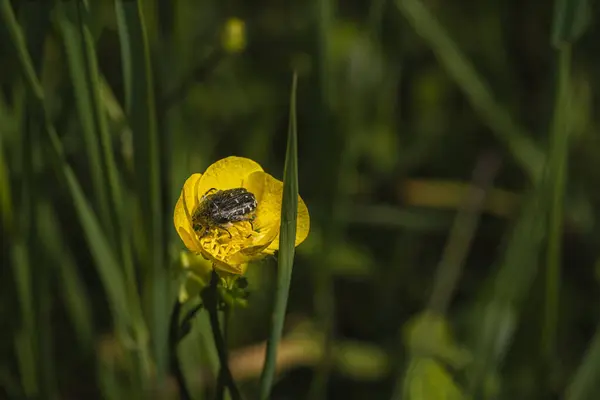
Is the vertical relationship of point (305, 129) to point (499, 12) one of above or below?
below

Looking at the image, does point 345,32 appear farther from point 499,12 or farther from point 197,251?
point 197,251

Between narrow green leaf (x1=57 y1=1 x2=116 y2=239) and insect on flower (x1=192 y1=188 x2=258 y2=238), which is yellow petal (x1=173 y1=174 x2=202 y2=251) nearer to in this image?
insect on flower (x1=192 y1=188 x2=258 y2=238)

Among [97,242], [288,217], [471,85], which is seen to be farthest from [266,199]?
[471,85]

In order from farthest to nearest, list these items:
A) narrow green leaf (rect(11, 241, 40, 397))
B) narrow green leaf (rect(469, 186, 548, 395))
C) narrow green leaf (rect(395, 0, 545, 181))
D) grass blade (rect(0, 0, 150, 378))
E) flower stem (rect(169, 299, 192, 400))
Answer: narrow green leaf (rect(395, 0, 545, 181)) → narrow green leaf (rect(469, 186, 548, 395)) → narrow green leaf (rect(11, 241, 40, 397)) → grass blade (rect(0, 0, 150, 378)) → flower stem (rect(169, 299, 192, 400))

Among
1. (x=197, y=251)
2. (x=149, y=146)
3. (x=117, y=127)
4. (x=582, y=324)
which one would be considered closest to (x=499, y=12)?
(x=582, y=324)

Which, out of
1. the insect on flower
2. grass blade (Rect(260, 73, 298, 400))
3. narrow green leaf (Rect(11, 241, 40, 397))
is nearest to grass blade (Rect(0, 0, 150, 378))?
narrow green leaf (Rect(11, 241, 40, 397))

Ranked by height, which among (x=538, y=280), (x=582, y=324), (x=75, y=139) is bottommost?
(x=582, y=324)
